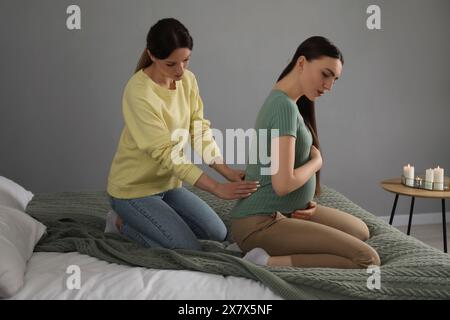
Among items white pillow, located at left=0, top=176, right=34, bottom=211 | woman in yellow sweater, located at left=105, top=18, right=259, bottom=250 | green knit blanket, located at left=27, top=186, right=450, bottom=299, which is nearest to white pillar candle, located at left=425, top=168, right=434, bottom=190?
green knit blanket, located at left=27, top=186, right=450, bottom=299

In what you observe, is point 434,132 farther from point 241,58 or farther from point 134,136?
point 134,136

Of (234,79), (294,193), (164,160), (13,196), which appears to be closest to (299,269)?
(294,193)

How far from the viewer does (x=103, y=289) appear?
169cm

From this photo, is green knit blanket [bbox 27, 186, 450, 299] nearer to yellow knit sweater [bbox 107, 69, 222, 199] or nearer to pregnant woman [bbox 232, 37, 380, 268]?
pregnant woman [bbox 232, 37, 380, 268]

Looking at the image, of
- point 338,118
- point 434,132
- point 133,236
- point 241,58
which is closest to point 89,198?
point 133,236

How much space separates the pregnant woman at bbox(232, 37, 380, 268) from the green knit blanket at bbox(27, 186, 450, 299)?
0.26ft

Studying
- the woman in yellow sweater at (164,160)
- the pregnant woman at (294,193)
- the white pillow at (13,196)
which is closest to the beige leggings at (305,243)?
→ the pregnant woman at (294,193)

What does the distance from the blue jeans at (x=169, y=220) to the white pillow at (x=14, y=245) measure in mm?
283

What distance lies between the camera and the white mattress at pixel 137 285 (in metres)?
1.67

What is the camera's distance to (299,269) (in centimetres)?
179

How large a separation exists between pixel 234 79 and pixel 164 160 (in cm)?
163

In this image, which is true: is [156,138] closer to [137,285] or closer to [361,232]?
[137,285]

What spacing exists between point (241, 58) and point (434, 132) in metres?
1.29

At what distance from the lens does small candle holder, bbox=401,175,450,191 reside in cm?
299
